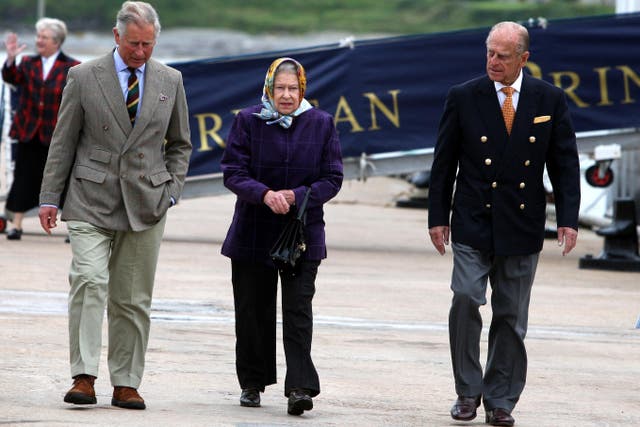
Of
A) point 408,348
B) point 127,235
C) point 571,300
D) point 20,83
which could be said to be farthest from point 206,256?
point 127,235

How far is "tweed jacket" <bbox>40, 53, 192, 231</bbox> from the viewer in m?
7.12

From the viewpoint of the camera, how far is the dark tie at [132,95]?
720cm

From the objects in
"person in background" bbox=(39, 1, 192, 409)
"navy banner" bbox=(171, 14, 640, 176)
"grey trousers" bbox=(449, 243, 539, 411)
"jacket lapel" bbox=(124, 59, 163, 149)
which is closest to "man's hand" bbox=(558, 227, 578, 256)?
"grey trousers" bbox=(449, 243, 539, 411)

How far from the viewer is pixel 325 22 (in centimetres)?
10531

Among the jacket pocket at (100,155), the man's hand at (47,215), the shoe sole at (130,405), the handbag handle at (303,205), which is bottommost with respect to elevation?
the shoe sole at (130,405)

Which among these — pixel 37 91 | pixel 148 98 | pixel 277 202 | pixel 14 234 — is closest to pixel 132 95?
pixel 148 98

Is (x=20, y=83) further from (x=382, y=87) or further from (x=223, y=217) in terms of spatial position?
(x=223, y=217)

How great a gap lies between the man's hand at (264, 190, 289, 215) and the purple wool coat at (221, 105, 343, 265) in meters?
0.14

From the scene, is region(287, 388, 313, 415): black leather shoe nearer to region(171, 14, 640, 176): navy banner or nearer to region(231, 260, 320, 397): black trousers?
region(231, 260, 320, 397): black trousers

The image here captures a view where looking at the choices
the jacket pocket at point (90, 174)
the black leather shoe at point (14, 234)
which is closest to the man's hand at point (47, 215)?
the jacket pocket at point (90, 174)

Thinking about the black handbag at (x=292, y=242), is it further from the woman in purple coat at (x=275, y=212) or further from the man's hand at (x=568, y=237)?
the man's hand at (x=568, y=237)

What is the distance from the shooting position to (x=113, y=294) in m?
7.29

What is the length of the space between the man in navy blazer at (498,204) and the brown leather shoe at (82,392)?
5.54ft

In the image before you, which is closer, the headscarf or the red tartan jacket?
the headscarf
